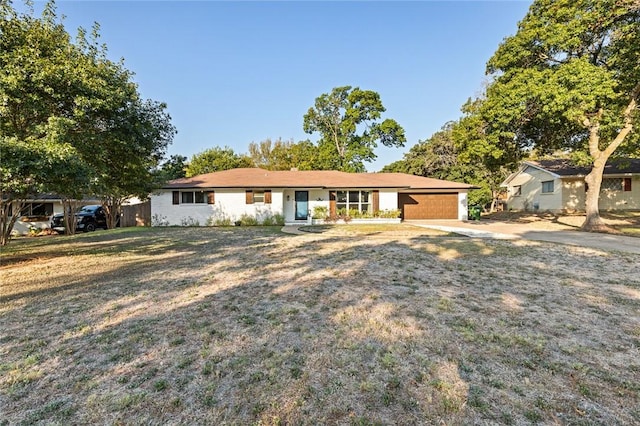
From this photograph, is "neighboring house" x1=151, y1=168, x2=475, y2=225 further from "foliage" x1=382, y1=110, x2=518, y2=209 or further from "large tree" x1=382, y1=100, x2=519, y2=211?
"foliage" x1=382, y1=110, x2=518, y2=209

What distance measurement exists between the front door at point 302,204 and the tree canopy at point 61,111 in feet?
36.6

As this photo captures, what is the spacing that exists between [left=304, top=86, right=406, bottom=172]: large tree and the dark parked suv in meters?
21.4

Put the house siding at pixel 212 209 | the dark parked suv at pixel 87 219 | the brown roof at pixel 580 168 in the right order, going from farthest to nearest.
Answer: the brown roof at pixel 580 168
the dark parked suv at pixel 87 219
the house siding at pixel 212 209

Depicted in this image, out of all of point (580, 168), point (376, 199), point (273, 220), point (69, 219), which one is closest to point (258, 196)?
point (273, 220)

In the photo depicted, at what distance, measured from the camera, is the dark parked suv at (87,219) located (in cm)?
2030

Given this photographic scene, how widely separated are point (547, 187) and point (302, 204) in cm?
1992

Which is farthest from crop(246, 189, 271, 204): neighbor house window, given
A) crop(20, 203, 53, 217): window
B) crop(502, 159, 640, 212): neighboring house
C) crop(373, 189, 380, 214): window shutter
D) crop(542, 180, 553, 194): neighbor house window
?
crop(542, 180, 553, 194): neighbor house window

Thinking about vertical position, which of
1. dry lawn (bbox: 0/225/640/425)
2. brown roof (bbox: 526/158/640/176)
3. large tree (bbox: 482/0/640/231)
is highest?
large tree (bbox: 482/0/640/231)

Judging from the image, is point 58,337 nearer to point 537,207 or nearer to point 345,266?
point 345,266

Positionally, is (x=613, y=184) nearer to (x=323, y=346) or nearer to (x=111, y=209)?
(x=323, y=346)

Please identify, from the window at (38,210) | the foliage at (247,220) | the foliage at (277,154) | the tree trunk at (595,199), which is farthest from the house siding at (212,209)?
the foliage at (277,154)

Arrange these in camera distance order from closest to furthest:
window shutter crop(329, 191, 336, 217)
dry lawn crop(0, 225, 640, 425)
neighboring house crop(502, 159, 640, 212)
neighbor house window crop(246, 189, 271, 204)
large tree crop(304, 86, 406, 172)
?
1. dry lawn crop(0, 225, 640, 425)
2. neighbor house window crop(246, 189, 271, 204)
3. window shutter crop(329, 191, 336, 217)
4. neighboring house crop(502, 159, 640, 212)
5. large tree crop(304, 86, 406, 172)

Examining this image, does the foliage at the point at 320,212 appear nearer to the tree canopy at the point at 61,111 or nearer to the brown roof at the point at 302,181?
the brown roof at the point at 302,181

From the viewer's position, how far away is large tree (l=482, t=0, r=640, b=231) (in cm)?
1250
